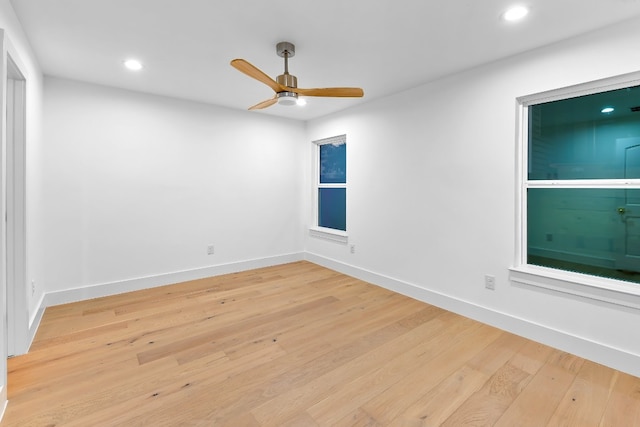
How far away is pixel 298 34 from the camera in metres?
2.27

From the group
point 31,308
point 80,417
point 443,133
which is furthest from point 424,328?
point 31,308

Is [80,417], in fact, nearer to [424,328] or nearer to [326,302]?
[326,302]

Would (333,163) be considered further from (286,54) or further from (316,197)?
(286,54)

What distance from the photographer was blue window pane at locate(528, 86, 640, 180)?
7.12 ft

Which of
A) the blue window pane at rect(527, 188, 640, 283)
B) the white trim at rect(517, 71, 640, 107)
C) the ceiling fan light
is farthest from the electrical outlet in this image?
the ceiling fan light

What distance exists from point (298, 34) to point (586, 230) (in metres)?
2.80

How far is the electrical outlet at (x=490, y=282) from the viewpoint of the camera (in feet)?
9.03

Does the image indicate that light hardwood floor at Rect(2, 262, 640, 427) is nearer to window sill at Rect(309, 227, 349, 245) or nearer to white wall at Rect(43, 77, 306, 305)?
white wall at Rect(43, 77, 306, 305)

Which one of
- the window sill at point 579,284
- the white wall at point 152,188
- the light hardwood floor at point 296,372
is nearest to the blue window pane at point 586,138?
the window sill at point 579,284

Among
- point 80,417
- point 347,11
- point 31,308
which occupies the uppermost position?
point 347,11

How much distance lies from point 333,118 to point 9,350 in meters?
4.25

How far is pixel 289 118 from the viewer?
4895 millimetres

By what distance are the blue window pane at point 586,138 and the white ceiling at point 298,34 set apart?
21.6 inches

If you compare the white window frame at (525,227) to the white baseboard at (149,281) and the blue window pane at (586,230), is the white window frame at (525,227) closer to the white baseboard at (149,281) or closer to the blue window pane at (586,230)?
the blue window pane at (586,230)
